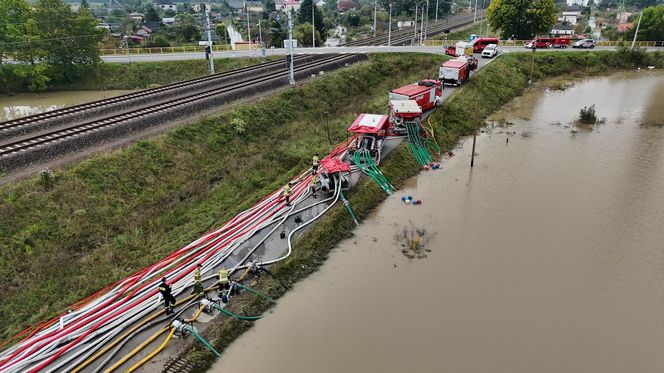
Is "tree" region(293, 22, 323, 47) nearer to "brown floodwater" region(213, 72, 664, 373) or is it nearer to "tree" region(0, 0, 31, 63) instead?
"tree" region(0, 0, 31, 63)

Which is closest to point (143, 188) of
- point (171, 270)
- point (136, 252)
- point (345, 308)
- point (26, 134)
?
point (136, 252)

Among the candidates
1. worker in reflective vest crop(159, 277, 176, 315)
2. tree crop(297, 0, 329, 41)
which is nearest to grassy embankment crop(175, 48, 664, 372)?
worker in reflective vest crop(159, 277, 176, 315)

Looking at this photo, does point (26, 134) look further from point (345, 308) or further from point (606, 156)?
point (606, 156)

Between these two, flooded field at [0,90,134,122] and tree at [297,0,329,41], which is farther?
tree at [297,0,329,41]

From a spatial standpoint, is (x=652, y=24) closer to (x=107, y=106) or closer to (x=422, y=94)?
(x=422, y=94)

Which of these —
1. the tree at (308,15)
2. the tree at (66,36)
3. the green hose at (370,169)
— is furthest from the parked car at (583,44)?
the tree at (66,36)

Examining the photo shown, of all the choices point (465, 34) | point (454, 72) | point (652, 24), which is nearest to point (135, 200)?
point (454, 72)
